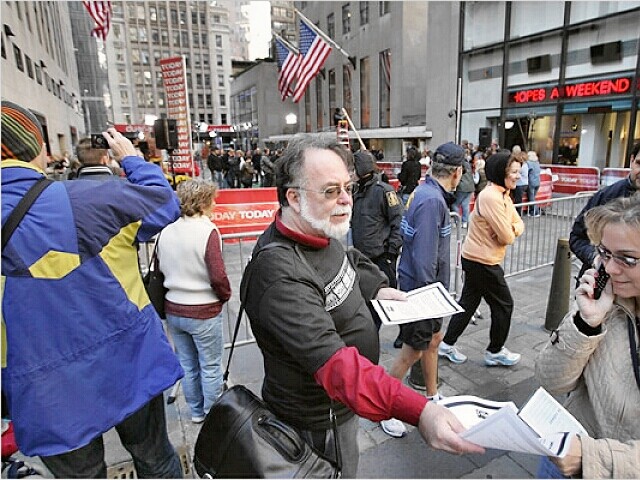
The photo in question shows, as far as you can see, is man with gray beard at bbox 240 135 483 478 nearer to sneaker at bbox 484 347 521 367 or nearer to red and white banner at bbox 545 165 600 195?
sneaker at bbox 484 347 521 367

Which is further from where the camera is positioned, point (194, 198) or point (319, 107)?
point (319, 107)

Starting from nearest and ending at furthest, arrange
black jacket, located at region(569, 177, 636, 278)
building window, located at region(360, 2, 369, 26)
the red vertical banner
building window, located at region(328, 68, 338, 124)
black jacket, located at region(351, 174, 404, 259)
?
1. black jacket, located at region(569, 177, 636, 278)
2. black jacket, located at region(351, 174, 404, 259)
3. the red vertical banner
4. building window, located at region(360, 2, 369, 26)
5. building window, located at region(328, 68, 338, 124)

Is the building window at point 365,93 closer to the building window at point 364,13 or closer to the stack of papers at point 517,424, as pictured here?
the building window at point 364,13

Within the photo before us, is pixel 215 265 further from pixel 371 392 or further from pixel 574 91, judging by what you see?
pixel 574 91

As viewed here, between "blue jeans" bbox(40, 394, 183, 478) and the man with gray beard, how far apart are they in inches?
31.7

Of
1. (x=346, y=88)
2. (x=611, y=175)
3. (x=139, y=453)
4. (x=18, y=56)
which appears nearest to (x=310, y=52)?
(x=611, y=175)

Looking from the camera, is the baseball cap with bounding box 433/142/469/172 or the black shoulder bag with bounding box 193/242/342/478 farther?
the baseball cap with bounding box 433/142/469/172

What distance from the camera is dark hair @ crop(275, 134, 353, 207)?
1646mm

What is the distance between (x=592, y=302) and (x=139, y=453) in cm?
231

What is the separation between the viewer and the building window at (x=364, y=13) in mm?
29469

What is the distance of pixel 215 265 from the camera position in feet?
9.59

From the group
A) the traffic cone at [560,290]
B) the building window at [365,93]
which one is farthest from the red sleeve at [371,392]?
the building window at [365,93]

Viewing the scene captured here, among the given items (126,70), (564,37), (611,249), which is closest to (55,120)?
(564,37)

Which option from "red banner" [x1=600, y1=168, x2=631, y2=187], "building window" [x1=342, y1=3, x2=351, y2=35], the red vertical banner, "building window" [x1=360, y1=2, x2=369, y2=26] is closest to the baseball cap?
the red vertical banner
